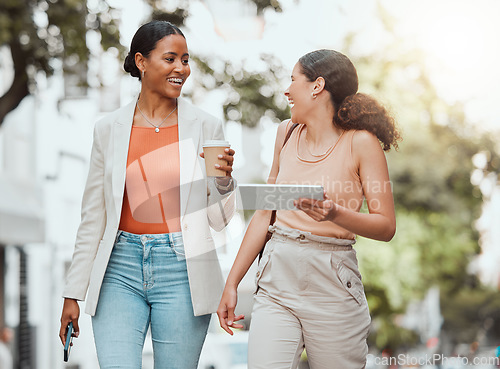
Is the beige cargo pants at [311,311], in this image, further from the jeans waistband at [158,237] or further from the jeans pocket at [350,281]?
the jeans waistband at [158,237]

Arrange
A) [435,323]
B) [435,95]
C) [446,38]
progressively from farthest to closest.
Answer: [435,323] → [435,95] → [446,38]

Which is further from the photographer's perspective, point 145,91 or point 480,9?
point 480,9

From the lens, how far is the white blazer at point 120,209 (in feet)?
7.65

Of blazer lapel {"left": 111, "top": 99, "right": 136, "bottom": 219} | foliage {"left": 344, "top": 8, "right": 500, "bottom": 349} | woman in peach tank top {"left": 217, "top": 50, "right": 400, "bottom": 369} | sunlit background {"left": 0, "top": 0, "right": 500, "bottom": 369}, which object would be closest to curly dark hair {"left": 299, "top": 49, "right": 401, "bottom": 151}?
woman in peach tank top {"left": 217, "top": 50, "right": 400, "bottom": 369}

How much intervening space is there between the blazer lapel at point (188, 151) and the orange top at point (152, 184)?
0.02 m

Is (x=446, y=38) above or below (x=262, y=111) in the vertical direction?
above

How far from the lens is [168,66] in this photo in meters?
2.40

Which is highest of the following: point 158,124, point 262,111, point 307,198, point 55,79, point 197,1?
point 197,1

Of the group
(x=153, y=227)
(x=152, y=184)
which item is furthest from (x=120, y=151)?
(x=153, y=227)

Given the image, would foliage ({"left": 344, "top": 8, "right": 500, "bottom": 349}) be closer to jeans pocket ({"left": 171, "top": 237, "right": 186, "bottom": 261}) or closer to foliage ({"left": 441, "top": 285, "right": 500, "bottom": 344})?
foliage ({"left": 441, "top": 285, "right": 500, "bottom": 344})

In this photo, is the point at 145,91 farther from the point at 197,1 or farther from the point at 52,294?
the point at 52,294

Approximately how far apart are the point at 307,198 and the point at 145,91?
2.90ft

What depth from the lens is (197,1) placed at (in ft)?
17.1

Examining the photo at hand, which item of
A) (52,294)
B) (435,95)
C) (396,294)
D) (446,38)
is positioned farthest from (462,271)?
(52,294)
